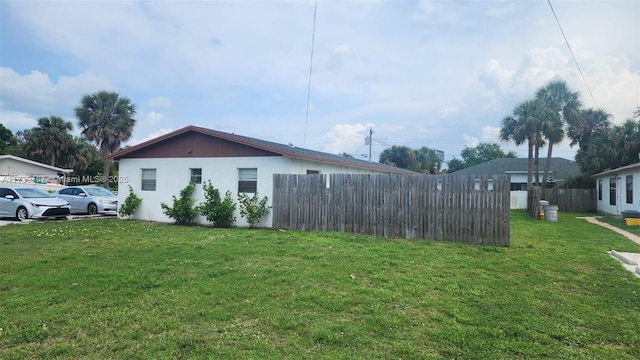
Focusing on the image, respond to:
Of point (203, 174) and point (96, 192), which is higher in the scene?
point (203, 174)

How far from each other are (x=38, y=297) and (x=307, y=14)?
959 centimetres

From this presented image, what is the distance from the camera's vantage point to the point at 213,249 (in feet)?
26.9

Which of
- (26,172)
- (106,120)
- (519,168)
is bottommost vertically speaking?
(26,172)

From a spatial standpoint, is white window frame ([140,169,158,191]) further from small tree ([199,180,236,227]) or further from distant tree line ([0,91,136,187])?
distant tree line ([0,91,136,187])

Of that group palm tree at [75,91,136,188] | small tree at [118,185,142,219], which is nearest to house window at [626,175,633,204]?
small tree at [118,185,142,219]

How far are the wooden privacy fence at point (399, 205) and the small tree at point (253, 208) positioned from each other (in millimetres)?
477

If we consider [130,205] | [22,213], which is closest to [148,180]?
[130,205]

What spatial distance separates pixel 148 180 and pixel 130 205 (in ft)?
3.82

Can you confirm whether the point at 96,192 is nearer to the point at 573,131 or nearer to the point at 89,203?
the point at 89,203

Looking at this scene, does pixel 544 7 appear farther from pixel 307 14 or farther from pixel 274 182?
pixel 274 182

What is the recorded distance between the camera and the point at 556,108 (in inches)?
970

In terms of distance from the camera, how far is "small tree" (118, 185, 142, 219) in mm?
14352

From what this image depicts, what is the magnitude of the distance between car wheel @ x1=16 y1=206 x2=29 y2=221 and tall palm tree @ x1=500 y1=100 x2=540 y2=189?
26918 millimetres

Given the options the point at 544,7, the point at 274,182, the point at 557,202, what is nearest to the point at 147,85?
the point at 274,182
